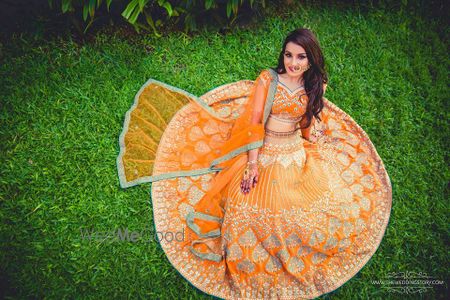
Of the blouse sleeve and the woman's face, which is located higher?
the woman's face

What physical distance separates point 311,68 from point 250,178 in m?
0.92

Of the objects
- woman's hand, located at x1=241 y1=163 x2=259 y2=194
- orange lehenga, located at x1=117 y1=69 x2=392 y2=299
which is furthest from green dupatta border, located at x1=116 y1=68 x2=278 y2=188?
woman's hand, located at x1=241 y1=163 x2=259 y2=194

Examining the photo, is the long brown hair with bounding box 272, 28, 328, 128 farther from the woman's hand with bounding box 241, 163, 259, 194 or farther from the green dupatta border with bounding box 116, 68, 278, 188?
the woman's hand with bounding box 241, 163, 259, 194

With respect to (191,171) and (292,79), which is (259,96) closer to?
(292,79)

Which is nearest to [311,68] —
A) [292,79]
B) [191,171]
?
[292,79]

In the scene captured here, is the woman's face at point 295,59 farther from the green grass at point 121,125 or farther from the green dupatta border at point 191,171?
the green grass at point 121,125

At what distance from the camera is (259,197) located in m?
2.53

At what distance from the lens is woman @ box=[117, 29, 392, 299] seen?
250cm

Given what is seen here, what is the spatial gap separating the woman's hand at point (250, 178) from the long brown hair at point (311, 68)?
22.3 inches

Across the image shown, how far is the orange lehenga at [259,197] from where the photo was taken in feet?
8.30

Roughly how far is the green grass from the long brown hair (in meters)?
1.15

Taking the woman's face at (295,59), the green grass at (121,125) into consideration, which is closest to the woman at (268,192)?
the woman's face at (295,59)

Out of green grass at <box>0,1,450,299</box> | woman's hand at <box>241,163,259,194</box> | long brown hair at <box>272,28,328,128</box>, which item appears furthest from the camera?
green grass at <box>0,1,450,299</box>

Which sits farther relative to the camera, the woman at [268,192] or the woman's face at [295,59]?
the woman at [268,192]
